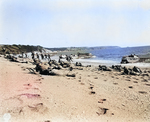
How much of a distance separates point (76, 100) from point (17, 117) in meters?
2.45

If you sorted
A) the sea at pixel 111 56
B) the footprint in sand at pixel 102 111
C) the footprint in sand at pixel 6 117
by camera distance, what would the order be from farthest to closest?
the sea at pixel 111 56 → the footprint in sand at pixel 102 111 → the footprint in sand at pixel 6 117

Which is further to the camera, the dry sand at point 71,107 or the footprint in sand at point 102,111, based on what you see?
the footprint in sand at point 102,111

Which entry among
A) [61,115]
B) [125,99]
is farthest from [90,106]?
[125,99]

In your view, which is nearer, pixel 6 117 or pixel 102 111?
pixel 6 117

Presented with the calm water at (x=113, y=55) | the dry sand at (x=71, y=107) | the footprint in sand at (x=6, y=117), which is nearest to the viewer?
the footprint in sand at (x=6, y=117)

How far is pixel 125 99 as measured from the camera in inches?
245

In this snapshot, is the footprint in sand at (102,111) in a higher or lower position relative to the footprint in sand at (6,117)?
lower

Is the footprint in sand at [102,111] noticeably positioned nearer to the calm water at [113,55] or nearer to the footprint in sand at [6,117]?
the footprint in sand at [6,117]

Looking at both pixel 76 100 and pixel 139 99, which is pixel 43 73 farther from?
pixel 139 99

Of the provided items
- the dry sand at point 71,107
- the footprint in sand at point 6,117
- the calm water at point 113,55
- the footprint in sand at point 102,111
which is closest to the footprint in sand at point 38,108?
the dry sand at point 71,107

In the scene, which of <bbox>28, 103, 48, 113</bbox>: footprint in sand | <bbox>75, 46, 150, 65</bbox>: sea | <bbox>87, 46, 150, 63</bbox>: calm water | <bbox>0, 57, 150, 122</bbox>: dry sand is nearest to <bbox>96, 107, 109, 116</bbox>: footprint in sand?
<bbox>0, 57, 150, 122</bbox>: dry sand

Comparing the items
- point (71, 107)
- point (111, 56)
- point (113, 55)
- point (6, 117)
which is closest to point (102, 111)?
point (71, 107)

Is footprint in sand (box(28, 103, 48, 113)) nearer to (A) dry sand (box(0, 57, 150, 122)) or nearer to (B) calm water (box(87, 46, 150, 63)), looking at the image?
(A) dry sand (box(0, 57, 150, 122))

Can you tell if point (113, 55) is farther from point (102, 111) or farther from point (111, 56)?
point (102, 111)
